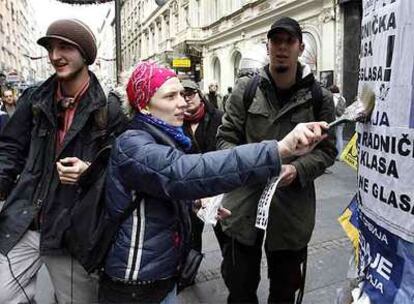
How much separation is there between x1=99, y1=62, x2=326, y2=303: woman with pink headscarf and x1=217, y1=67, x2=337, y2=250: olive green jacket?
0.63 metres

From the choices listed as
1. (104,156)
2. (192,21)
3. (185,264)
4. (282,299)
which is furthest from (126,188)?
(192,21)

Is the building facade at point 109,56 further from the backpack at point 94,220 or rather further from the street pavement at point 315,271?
the street pavement at point 315,271

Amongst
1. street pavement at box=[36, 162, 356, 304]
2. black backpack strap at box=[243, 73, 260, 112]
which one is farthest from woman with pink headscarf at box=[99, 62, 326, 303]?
street pavement at box=[36, 162, 356, 304]

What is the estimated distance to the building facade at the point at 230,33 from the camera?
13838 millimetres

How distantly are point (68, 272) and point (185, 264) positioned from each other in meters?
0.68

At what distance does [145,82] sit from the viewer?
1875mm

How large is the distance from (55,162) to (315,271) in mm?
2727

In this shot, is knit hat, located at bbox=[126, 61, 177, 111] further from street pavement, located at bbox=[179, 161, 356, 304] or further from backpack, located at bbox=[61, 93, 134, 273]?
street pavement, located at bbox=[179, 161, 356, 304]

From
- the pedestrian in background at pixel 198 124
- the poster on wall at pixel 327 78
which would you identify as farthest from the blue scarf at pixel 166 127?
the poster on wall at pixel 327 78

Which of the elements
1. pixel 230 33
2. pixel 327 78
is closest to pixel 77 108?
pixel 327 78

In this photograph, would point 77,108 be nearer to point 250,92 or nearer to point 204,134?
point 250,92

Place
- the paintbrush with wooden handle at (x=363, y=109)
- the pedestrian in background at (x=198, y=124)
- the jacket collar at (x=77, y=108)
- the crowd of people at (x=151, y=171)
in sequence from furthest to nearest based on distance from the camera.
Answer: the pedestrian in background at (x=198, y=124) < the jacket collar at (x=77, y=108) < the crowd of people at (x=151, y=171) < the paintbrush with wooden handle at (x=363, y=109)

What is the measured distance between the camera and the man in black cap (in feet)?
8.22

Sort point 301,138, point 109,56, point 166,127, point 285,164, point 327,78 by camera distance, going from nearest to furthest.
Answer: point 301,138 → point 166,127 → point 285,164 → point 327,78 → point 109,56
